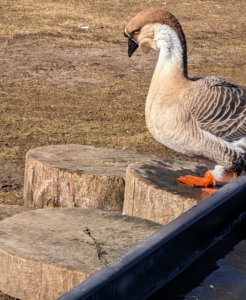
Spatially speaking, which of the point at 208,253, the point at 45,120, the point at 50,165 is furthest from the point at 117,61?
the point at 208,253

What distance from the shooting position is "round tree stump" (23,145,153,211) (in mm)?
5102

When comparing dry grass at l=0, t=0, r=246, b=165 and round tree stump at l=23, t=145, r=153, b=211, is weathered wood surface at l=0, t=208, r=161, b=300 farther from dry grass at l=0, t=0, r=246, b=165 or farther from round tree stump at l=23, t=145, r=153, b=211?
dry grass at l=0, t=0, r=246, b=165

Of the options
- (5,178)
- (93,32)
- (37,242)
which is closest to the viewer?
(37,242)

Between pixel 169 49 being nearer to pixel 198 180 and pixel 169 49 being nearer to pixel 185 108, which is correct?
pixel 185 108

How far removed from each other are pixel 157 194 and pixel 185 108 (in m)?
0.56

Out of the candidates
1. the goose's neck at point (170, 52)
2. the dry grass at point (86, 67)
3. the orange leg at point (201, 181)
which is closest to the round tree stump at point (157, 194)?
the orange leg at point (201, 181)

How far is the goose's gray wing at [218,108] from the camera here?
476cm

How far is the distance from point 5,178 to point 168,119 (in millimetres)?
2216

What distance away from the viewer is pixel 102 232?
4039mm

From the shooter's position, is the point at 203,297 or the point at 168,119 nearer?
the point at 203,297

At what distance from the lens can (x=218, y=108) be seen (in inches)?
191

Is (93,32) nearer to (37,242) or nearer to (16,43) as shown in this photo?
(16,43)

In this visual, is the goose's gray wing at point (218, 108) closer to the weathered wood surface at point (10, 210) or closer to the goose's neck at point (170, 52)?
the goose's neck at point (170, 52)

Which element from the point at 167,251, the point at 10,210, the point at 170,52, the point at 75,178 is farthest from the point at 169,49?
the point at 167,251
